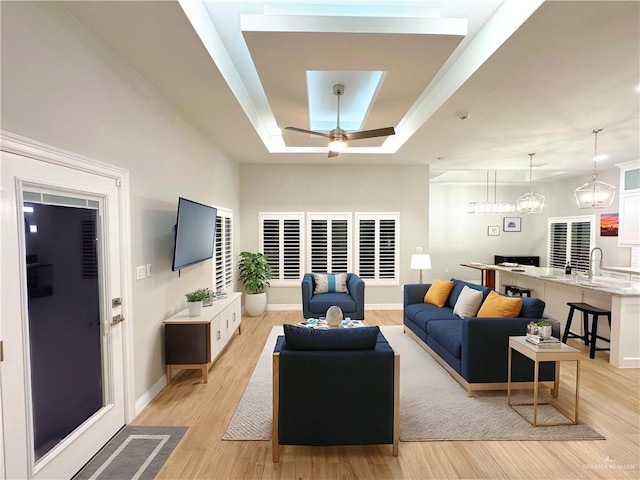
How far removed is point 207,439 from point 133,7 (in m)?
3.11

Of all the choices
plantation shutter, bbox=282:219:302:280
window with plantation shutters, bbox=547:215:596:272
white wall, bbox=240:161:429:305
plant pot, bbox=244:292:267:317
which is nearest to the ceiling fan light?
white wall, bbox=240:161:429:305

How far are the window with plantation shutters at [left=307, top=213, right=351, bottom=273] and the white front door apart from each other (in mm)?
4359

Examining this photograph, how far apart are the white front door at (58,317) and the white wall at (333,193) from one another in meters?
4.10

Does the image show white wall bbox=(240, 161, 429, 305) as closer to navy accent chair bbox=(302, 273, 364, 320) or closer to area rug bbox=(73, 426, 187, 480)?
navy accent chair bbox=(302, 273, 364, 320)

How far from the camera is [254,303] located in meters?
6.29

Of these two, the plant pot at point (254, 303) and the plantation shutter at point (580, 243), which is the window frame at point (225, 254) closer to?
the plant pot at point (254, 303)

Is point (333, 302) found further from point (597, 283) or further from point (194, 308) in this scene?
point (597, 283)

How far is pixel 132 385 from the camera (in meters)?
2.81

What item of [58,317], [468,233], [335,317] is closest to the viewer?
[58,317]

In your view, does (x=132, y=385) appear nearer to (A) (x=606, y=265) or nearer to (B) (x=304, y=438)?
(B) (x=304, y=438)

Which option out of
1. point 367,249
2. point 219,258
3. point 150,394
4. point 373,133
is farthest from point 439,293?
point 150,394

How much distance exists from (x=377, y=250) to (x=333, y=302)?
2.05m

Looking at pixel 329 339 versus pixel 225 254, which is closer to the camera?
pixel 329 339

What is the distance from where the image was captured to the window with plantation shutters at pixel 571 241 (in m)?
8.16
